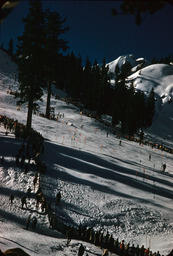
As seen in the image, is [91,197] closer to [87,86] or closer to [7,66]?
[87,86]

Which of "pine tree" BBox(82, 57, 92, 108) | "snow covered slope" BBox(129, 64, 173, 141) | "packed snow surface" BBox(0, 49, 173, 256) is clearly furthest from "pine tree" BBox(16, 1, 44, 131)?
"snow covered slope" BBox(129, 64, 173, 141)

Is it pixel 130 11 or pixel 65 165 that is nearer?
pixel 130 11

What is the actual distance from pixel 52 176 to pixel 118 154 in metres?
10.9

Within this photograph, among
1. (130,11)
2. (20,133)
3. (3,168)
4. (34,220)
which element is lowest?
(34,220)

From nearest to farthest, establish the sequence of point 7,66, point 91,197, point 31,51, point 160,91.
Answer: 1. point 91,197
2. point 31,51
3. point 7,66
4. point 160,91

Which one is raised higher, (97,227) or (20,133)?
(20,133)

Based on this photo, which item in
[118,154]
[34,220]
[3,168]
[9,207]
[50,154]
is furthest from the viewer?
[118,154]

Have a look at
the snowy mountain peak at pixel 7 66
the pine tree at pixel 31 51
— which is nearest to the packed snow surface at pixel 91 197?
the pine tree at pixel 31 51

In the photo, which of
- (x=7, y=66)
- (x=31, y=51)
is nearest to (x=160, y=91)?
(x=7, y=66)

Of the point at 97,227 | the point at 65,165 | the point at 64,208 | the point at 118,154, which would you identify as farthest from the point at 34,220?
the point at 118,154

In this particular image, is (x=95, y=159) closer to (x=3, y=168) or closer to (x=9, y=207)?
(x=3, y=168)

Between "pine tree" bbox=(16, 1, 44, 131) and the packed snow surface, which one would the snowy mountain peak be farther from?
the packed snow surface

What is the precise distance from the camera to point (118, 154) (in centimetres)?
2277

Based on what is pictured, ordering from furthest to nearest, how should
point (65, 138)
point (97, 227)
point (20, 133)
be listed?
point (65, 138), point (20, 133), point (97, 227)
